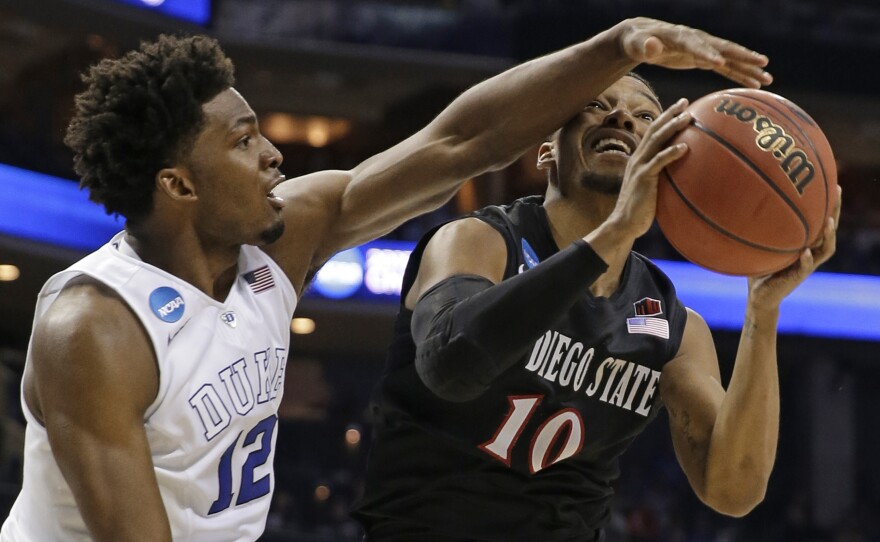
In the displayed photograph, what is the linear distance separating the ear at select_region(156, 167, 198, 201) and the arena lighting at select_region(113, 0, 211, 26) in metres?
11.2

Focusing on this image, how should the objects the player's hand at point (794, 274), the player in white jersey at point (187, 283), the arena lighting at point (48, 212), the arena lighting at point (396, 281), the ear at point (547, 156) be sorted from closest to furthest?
the player in white jersey at point (187, 283), the player's hand at point (794, 274), the ear at point (547, 156), the arena lighting at point (48, 212), the arena lighting at point (396, 281)

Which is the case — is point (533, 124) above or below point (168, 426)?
above

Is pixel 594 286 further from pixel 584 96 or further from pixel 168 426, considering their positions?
pixel 168 426

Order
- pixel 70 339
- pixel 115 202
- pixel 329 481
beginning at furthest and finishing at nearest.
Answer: pixel 329 481, pixel 115 202, pixel 70 339

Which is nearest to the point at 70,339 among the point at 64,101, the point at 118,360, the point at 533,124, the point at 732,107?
the point at 118,360

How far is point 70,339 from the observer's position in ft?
8.63

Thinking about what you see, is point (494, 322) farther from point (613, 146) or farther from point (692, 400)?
point (692, 400)

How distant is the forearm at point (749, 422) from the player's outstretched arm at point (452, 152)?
71 cm

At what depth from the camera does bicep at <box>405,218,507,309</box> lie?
2.94 metres

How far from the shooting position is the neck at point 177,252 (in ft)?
9.66

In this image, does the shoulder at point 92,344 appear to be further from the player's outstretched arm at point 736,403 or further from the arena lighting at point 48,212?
the arena lighting at point 48,212

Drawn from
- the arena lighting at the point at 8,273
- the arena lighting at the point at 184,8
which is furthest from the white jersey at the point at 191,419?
the arena lighting at the point at 8,273

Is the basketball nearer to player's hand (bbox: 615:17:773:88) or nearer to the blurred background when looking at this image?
player's hand (bbox: 615:17:773:88)

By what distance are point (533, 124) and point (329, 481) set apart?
31.9ft
